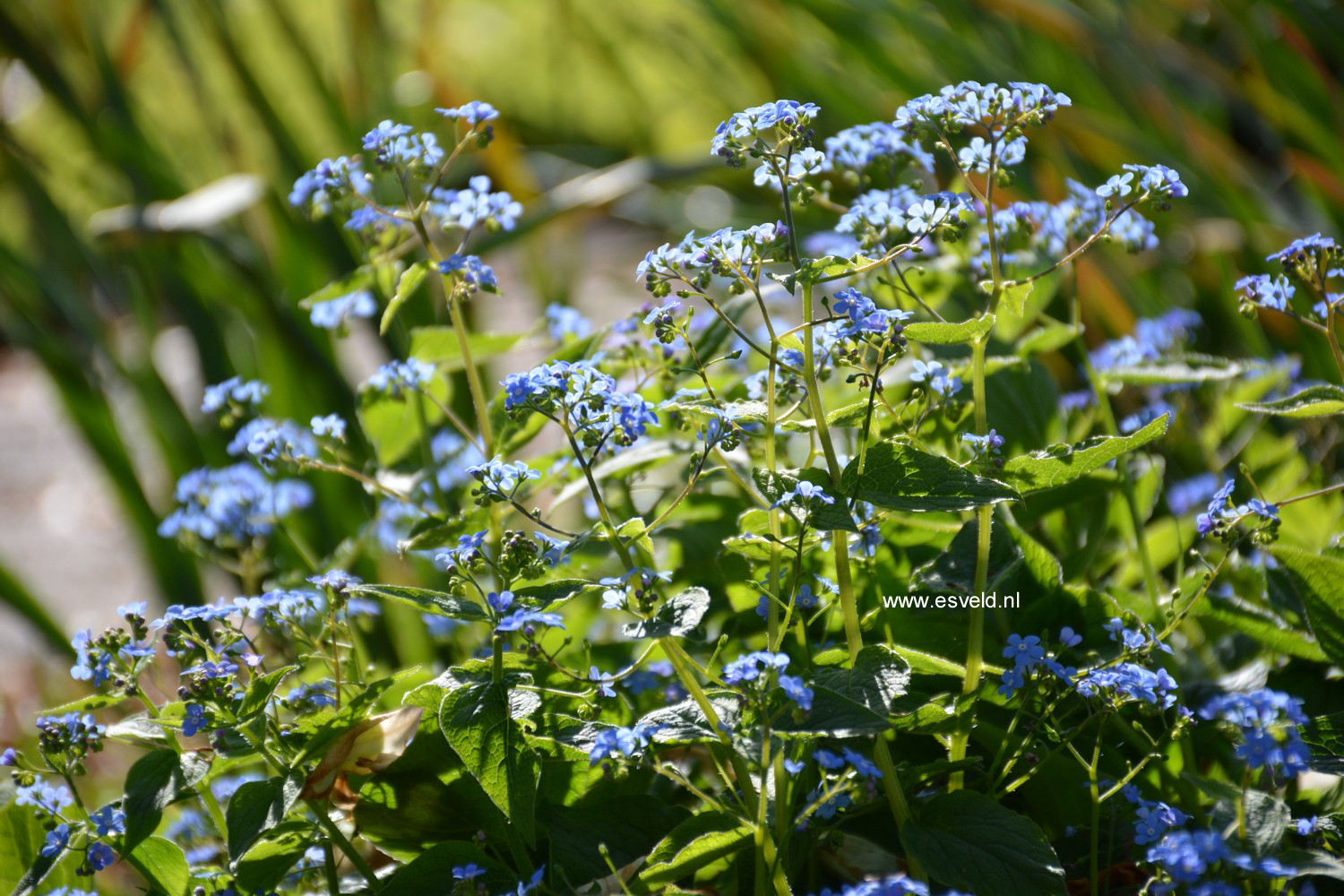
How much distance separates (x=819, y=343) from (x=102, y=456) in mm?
1415

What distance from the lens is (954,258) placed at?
50.3 inches

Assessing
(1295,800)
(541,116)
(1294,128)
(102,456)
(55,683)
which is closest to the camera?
(1295,800)

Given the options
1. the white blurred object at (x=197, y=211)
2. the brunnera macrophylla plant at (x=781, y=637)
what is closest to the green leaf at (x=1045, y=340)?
the brunnera macrophylla plant at (x=781, y=637)

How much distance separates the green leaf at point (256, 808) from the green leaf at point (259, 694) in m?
0.05

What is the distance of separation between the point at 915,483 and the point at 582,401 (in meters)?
0.23

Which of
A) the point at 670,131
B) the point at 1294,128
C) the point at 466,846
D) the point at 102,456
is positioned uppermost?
the point at 670,131

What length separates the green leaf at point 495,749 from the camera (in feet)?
2.58

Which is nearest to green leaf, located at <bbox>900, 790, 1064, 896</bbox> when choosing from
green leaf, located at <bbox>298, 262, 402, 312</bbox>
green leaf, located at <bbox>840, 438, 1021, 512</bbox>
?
green leaf, located at <bbox>840, 438, 1021, 512</bbox>

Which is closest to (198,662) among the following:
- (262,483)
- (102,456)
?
(262,483)

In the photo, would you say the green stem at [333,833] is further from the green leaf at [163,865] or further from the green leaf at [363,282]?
the green leaf at [363,282]

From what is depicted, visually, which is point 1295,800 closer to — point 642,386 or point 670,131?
point 642,386

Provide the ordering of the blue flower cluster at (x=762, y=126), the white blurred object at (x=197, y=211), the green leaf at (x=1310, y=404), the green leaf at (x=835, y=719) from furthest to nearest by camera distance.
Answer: the white blurred object at (x=197, y=211) < the green leaf at (x=1310, y=404) < the blue flower cluster at (x=762, y=126) < the green leaf at (x=835, y=719)

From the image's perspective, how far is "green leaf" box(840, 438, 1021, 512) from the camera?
30.4 inches

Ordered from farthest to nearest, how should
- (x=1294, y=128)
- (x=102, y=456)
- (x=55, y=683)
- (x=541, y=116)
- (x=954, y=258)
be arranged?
(x=541, y=116)
(x=55, y=683)
(x=1294, y=128)
(x=102, y=456)
(x=954, y=258)
